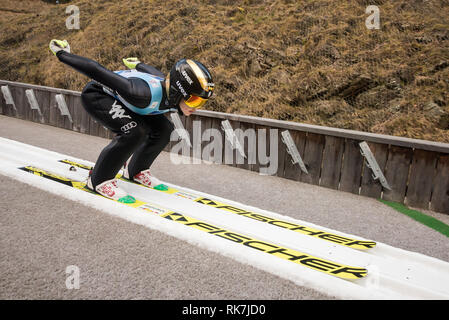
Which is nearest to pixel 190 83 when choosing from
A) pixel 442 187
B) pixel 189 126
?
pixel 442 187

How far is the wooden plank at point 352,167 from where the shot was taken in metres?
4.95

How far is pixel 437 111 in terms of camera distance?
577cm

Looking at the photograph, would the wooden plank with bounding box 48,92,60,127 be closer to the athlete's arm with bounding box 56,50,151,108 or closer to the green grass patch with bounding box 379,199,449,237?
the athlete's arm with bounding box 56,50,151,108

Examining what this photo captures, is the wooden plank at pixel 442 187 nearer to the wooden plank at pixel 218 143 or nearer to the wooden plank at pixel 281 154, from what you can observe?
the wooden plank at pixel 281 154

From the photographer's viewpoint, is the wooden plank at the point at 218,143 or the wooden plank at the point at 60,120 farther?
the wooden plank at the point at 60,120

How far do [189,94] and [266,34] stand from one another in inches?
260

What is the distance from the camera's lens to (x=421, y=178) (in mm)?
4492

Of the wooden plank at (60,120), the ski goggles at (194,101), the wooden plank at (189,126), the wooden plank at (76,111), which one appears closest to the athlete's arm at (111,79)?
the ski goggles at (194,101)

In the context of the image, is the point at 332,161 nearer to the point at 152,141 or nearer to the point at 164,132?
the point at 164,132

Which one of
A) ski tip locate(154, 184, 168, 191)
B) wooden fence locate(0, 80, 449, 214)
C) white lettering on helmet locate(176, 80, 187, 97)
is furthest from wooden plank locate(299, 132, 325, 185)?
white lettering on helmet locate(176, 80, 187, 97)
